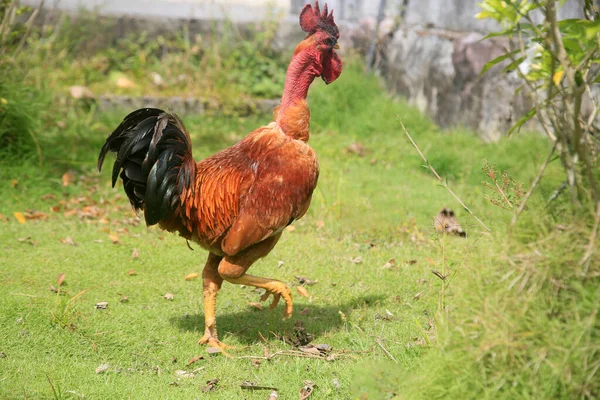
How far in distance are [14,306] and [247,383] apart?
2042mm

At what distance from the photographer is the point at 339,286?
20.0ft

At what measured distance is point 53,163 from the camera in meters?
8.70

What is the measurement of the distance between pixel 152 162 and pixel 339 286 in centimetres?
225

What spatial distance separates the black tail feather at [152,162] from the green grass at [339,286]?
1050 millimetres

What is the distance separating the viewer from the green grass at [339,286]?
2.83 metres

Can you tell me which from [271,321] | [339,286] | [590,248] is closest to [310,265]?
[339,286]

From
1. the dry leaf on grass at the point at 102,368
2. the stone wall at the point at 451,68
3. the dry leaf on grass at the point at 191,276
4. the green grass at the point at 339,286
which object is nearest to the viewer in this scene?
the green grass at the point at 339,286

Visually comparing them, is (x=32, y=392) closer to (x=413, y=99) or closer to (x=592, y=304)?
(x=592, y=304)

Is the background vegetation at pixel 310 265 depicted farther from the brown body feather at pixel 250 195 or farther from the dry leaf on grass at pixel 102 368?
the brown body feather at pixel 250 195

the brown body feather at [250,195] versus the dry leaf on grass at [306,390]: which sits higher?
the brown body feather at [250,195]

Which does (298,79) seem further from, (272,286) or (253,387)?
(253,387)

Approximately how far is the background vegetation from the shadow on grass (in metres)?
0.02

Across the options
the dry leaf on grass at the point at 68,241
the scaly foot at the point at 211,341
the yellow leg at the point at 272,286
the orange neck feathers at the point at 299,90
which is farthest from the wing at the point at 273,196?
the dry leaf on grass at the point at 68,241

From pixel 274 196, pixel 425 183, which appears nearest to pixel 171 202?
pixel 274 196
